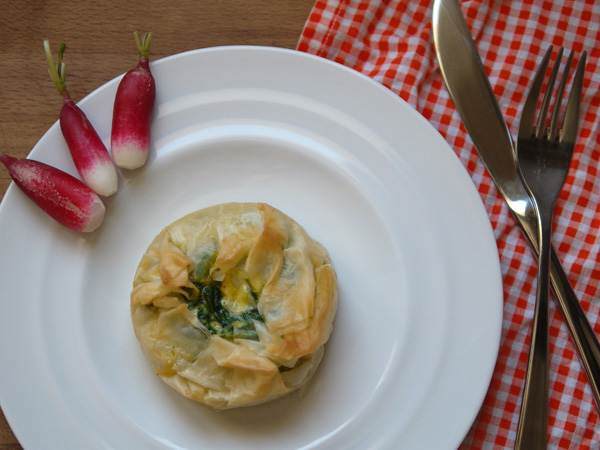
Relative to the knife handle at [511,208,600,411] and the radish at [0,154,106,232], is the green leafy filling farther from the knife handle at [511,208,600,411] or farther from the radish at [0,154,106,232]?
the knife handle at [511,208,600,411]

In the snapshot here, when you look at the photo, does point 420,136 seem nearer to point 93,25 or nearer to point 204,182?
point 204,182

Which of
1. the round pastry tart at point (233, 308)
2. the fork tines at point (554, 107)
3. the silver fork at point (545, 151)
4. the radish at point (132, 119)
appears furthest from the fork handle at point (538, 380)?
the radish at point (132, 119)

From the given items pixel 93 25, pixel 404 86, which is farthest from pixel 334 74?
pixel 93 25

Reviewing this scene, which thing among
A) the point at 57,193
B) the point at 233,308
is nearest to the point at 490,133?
the point at 233,308

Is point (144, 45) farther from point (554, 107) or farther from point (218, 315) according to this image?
point (554, 107)

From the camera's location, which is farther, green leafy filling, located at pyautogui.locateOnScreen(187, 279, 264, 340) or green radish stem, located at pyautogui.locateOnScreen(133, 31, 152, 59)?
green radish stem, located at pyautogui.locateOnScreen(133, 31, 152, 59)

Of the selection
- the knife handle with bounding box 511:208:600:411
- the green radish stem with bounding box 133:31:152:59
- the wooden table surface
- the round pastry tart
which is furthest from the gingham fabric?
the round pastry tart
